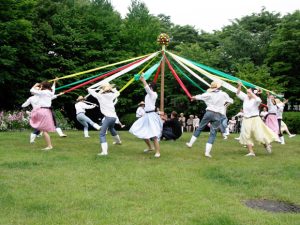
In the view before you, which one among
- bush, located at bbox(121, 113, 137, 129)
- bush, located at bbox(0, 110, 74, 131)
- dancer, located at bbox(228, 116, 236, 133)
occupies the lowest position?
bush, located at bbox(121, 113, 137, 129)

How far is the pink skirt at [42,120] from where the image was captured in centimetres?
1078

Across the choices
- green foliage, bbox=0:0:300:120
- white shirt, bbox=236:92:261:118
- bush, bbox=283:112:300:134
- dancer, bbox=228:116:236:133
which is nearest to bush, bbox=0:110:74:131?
green foliage, bbox=0:0:300:120

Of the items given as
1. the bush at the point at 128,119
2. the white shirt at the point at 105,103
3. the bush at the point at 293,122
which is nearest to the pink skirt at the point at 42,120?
the white shirt at the point at 105,103

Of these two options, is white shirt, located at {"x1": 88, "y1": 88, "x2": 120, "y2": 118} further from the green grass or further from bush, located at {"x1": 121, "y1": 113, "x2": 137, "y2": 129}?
bush, located at {"x1": 121, "y1": 113, "x2": 137, "y2": 129}

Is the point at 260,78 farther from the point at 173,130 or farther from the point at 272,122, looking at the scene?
the point at 173,130

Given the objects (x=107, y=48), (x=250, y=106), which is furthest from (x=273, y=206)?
(x=107, y=48)

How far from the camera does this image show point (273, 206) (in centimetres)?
610

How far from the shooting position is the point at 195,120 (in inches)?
966

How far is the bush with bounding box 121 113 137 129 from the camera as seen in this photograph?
89.2ft

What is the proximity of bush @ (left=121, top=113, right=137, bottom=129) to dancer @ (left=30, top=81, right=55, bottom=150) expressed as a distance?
15906 mm

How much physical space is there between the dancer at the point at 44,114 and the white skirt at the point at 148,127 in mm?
2294

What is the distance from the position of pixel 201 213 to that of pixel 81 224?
5.26ft

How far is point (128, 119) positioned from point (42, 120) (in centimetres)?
1686

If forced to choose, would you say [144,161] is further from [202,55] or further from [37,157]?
[202,55]
